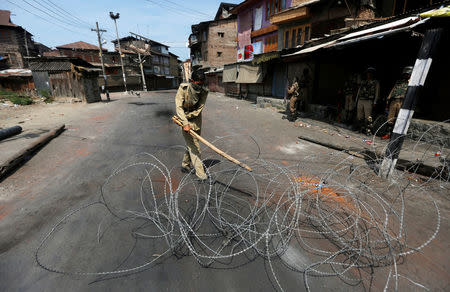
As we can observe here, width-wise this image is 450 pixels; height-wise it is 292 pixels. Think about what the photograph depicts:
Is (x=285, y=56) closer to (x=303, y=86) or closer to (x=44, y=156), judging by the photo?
(x=303, y=86)

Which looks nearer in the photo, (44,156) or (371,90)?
(44,156)

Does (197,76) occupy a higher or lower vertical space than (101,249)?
higher

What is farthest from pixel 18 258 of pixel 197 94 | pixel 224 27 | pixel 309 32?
pixel 224 27

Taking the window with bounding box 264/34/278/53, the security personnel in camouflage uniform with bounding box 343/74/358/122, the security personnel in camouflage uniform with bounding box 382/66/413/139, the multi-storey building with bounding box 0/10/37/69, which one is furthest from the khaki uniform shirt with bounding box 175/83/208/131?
the multi-storey building with bounding box 0/10/37/69

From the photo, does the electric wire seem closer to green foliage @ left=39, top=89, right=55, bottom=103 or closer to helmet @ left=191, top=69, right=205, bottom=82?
helmet @ left=191, top=69, right=205, bottom=82

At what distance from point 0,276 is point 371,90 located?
33.5ft

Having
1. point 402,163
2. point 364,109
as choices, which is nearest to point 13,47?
point 364,109

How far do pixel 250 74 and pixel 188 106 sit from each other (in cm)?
1561

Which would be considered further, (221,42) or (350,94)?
(221,42)

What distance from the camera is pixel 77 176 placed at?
4715 mm

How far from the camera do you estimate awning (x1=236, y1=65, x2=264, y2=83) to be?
1756cm

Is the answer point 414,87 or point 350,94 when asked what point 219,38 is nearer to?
point 350,94

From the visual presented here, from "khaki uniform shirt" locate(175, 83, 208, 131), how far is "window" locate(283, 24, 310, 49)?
14958mm

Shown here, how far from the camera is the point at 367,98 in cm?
761
